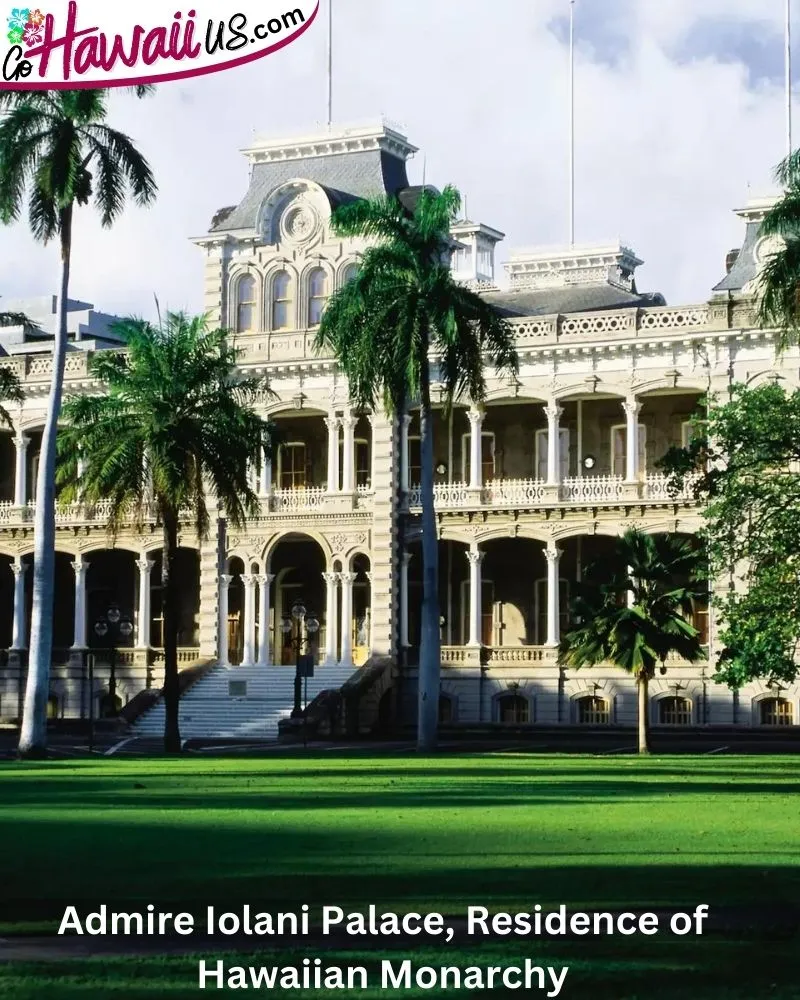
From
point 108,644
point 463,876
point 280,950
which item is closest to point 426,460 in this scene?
point 108,644

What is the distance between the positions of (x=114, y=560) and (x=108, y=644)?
349 centimetres

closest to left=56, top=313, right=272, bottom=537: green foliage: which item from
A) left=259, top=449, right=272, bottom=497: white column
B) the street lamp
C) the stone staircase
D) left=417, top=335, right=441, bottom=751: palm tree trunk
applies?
left=417, top=335, right=441, bottom=751: palm tree trunk

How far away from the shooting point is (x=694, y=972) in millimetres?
11234

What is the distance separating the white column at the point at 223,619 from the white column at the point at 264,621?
Result: 43.1 inches

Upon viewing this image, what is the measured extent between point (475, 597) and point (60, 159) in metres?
23.2

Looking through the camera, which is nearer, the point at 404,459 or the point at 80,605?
the point at 404,459

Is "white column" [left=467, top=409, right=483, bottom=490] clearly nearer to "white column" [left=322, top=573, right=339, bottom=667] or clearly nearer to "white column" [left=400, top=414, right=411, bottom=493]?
"white column" [left=400, top=414, right=411, bottom=493]

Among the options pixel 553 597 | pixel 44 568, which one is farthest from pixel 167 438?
pixel 553 597

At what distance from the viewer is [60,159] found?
4416 cm

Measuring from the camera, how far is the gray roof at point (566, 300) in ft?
211

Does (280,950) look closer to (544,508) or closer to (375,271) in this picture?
(375,271)

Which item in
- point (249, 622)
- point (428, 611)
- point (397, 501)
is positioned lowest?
point (428, 611)

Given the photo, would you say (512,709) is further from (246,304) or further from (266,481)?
(246,304)

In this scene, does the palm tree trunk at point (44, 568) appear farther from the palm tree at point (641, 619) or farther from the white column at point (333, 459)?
the white column at point (333, 459)
